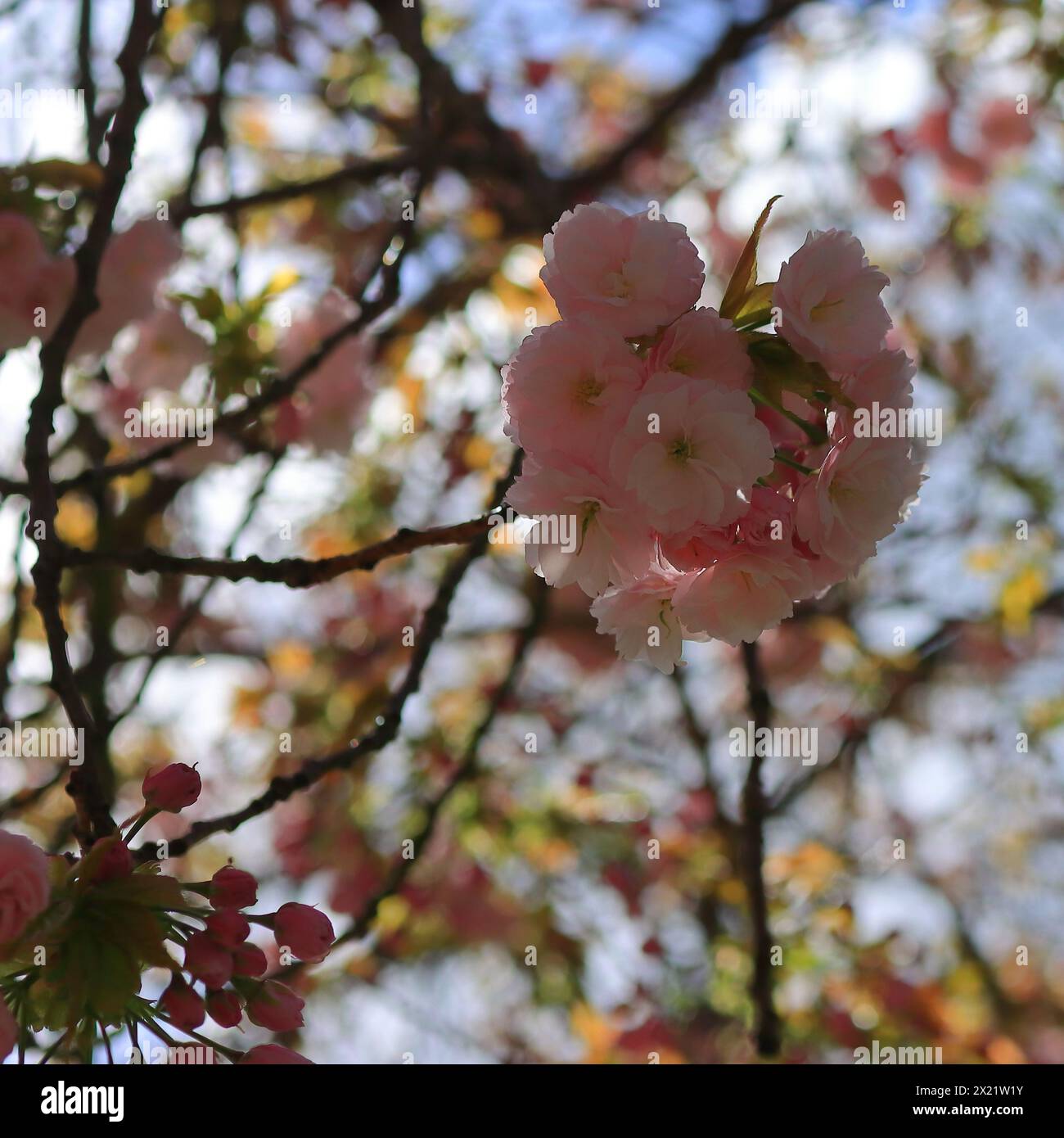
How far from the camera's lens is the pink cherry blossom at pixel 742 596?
96 centimetres

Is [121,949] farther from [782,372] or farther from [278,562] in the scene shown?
[782,372]

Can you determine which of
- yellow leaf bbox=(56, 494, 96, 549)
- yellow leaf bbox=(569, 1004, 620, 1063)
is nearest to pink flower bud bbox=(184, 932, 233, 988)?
yellow leaf bbox=(569, 1004, 620, 1063)

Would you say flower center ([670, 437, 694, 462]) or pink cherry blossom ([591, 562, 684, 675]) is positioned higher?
flower center ([670, 437, 694, 462])

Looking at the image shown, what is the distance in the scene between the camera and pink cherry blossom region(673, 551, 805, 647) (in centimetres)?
96

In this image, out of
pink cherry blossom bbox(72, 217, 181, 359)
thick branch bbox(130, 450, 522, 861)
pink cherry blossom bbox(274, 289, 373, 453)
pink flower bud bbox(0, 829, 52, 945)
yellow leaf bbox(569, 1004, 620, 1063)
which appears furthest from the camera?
yellow leaf bbox(569, 1004, 620, 1063)

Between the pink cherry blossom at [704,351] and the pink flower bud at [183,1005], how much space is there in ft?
2.16

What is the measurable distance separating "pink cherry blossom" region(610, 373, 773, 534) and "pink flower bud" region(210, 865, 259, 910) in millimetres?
477

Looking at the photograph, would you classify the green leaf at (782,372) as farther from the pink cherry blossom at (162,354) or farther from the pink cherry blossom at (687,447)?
the pink cherry blossom at (162,354)

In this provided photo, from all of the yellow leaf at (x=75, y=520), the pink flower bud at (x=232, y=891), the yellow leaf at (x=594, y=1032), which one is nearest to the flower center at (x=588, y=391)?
the pink flower bud at (x=232, y=891)

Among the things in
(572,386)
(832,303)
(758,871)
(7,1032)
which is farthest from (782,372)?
(758,871)

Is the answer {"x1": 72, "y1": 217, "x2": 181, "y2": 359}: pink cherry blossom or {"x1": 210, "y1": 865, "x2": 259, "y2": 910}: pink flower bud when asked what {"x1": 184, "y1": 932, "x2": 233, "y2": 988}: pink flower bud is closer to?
{"x1": 210, "y1": 865, "x2": 259, "y2": 910}: pink flower bud

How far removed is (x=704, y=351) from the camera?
93 centimetres

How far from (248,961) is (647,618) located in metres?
0.47
